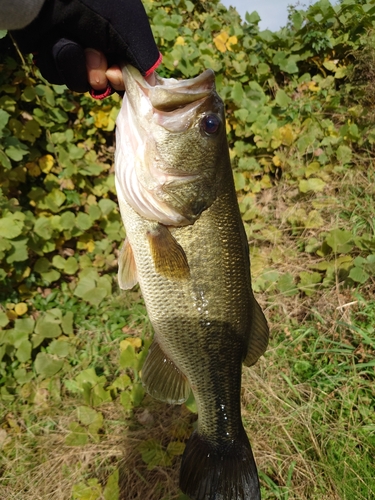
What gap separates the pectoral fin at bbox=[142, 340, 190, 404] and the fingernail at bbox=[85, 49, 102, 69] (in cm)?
116

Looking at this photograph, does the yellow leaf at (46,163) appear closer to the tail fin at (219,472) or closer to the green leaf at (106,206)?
the green leaf at (106,206)

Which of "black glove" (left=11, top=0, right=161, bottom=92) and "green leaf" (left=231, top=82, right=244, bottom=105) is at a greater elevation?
"green leaf" (left=231, top=82, right=244, bottom=105)

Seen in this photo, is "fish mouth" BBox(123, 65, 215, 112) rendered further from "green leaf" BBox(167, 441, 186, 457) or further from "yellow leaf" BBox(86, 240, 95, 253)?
"yellow leaf" BBox(86, 240, 95, 253)

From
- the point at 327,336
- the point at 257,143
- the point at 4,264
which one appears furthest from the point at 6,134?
the point at 327,336

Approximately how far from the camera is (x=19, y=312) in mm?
2986

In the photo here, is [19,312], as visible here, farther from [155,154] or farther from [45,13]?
[45,13]

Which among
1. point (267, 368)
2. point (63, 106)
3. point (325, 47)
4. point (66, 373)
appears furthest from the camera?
point (325, 47)

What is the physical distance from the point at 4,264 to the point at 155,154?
2001 mm

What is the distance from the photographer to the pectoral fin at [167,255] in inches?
57.7

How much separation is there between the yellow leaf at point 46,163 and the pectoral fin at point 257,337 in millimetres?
2467

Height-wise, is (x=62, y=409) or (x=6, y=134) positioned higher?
(x=6, y=134)

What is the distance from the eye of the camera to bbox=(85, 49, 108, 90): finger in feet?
4.66

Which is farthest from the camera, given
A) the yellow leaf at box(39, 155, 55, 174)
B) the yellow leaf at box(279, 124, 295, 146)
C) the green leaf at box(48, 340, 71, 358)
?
the yellow leaf at box(279, 124, 295, 146)

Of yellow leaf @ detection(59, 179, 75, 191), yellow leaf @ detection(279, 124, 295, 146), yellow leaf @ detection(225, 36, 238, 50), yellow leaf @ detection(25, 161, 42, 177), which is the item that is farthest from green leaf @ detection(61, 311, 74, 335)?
yellow leaf @ detection(225, 36, 238, 50)
